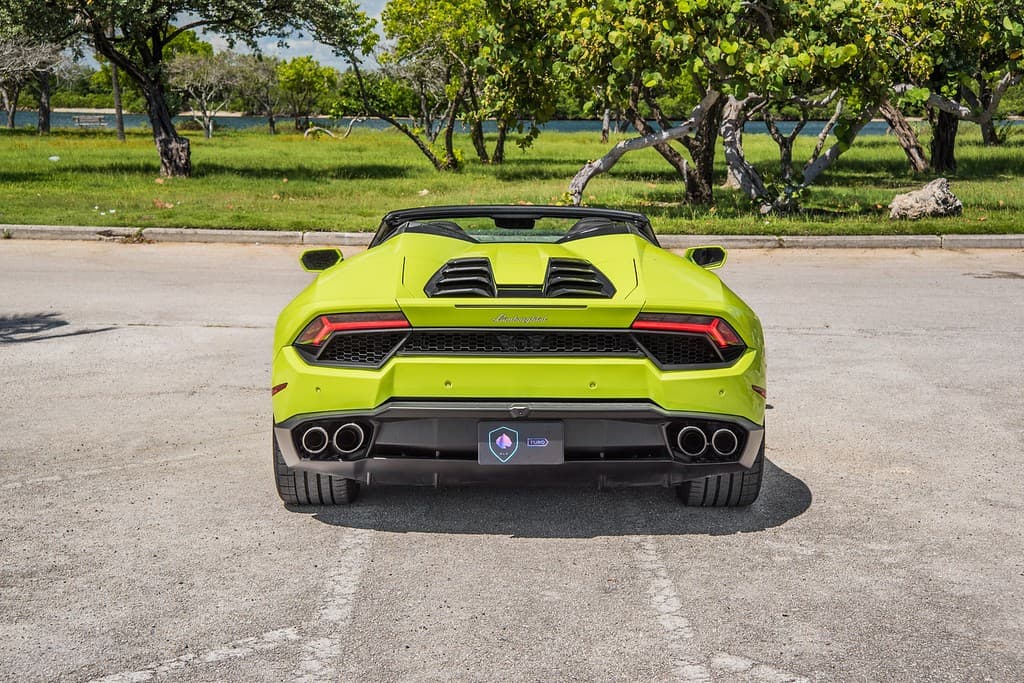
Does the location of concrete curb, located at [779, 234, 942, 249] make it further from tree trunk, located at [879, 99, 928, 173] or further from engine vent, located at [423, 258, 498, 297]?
tree trunk, located at [879, 99, 928, 173]

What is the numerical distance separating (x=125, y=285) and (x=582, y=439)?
358 inches

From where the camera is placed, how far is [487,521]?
5047 millimetres

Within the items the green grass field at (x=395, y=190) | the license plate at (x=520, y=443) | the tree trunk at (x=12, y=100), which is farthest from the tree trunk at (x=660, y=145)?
the tree trunk at (x=12, y=100)

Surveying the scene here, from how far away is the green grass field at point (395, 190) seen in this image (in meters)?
17.8

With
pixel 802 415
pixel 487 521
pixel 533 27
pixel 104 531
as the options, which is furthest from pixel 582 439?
pixel 533 27

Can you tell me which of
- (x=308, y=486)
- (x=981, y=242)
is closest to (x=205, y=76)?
(x=981, y=242)

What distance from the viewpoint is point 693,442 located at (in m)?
4.62

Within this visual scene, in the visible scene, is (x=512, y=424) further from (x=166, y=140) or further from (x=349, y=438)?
(x=166, y=140)

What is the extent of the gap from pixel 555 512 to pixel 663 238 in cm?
1198

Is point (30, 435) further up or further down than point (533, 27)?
further down

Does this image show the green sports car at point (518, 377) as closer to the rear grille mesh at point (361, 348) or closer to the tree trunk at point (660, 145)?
the rear grille mesh at point (361, 348)

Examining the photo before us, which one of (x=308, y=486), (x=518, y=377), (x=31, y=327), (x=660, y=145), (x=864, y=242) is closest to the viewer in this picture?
(x=518, y=377)

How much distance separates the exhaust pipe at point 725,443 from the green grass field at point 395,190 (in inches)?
504

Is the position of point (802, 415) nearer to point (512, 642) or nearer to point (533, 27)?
point (512, 642)
